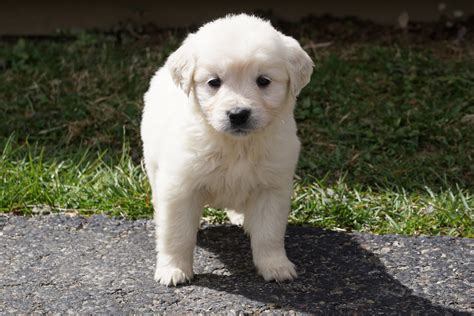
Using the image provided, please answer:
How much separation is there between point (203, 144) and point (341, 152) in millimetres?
2270

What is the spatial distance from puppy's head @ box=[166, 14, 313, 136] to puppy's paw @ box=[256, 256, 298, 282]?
2.40 ft

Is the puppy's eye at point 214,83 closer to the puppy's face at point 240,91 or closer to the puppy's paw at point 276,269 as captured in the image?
the puppy's face at point 240,91

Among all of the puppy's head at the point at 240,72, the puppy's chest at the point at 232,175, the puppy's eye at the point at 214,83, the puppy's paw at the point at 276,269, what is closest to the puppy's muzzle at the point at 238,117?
the puppy's head at the point at 240,72

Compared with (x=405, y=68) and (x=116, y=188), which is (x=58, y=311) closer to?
(x=116, y=188)

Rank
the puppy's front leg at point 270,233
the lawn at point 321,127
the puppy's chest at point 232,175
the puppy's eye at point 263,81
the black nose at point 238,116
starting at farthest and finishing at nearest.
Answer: the lawn at point 321,127 → the puppy's front leg at point 270,233 → the puppy's chest at point 232,175 → the puppy's eye at point 263,81 → the black nose at point 238,116

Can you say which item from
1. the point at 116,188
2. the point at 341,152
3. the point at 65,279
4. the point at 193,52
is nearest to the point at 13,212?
the point at 116,188

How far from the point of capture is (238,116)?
4.02 meters

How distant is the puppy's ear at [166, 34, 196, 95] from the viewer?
13.8 ft

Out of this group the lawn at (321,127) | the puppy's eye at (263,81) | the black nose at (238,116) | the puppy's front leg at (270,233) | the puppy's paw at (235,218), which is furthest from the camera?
the lawn at (321,127)

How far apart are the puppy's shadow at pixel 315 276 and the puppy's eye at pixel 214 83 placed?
993 millimetres

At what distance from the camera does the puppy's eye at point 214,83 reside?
4140mm

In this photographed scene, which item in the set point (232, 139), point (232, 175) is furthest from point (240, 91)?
point (232, 175)

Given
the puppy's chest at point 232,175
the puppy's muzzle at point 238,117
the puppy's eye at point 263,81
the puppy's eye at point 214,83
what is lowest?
the puppy's chest at point 232,175

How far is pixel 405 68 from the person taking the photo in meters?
7.38
